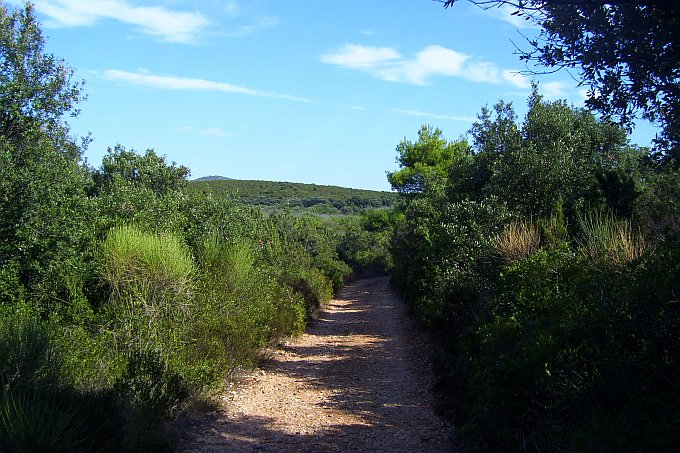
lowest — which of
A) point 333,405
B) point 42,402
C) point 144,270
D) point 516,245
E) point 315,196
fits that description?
point 333,405

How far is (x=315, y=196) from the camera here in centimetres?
9819

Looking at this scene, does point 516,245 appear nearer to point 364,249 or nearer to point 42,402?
point 42,402

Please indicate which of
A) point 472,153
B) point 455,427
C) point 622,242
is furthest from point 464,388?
point 472,153

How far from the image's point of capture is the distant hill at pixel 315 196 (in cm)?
8030

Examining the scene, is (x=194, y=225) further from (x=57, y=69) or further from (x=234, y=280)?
(x=57, y=69)

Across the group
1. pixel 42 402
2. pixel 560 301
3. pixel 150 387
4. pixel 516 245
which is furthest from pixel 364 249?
pixel 42 402

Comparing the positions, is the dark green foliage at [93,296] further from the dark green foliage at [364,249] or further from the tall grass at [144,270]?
the dark green foliage at [364,249]

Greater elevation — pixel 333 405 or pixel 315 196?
pixel 315 196

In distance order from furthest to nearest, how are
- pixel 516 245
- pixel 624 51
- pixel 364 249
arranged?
pixel 364 249
pixel 516 245
pixel 624 51

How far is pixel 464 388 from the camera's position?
880 centimetres

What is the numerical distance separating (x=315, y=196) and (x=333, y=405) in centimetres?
8872

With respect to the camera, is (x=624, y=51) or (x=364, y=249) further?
(x=364, y=249)

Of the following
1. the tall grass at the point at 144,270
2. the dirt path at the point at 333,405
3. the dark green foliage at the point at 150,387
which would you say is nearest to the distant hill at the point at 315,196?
the dirt path at the point at 333,405

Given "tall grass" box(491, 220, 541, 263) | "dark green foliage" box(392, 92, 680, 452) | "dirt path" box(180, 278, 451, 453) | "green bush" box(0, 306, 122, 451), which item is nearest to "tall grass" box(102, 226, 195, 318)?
"dirt path" box(180, 278, 451, 453)
